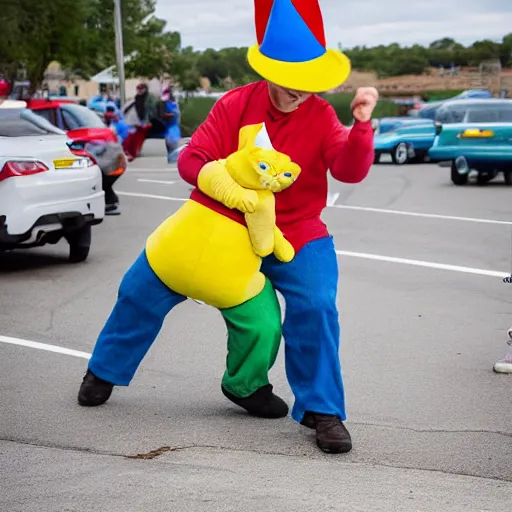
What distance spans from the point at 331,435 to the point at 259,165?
4.01ft

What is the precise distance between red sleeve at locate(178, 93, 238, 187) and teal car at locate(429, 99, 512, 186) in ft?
47.8

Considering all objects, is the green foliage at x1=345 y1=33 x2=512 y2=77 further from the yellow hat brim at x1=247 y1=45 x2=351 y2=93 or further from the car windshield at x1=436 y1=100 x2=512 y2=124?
the yellow hat brim at x1=247 y1=45 x2=351 y2=93

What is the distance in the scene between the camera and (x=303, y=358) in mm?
5320

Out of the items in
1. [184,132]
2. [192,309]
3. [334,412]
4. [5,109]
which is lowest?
[184,132]

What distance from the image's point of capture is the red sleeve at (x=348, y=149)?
4.96 metres

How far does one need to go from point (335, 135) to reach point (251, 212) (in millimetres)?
500

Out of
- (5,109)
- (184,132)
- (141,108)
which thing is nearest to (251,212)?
(5,109)

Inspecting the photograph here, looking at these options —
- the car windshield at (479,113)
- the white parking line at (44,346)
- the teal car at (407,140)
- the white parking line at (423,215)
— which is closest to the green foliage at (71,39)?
the teal car at (407,140)

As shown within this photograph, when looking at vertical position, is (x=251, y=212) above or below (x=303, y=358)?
above

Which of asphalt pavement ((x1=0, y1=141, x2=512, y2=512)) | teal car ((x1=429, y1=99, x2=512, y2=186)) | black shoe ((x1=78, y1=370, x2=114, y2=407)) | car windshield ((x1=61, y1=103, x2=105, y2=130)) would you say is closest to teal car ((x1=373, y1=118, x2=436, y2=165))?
teal car ((x1=429, y1=99, x2=512, y2=186))

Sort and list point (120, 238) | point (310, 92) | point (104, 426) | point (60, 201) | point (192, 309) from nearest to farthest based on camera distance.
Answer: point (310, 92), point (104, 426), point (192, 309), point (60, 201), point (120, 238)

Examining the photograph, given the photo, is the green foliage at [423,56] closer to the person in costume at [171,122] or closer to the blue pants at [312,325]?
the person in costume at [171,122]

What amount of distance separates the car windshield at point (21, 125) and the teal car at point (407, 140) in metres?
16.4

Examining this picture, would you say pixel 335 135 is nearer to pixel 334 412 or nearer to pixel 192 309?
pixel 334 412
